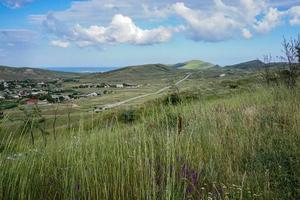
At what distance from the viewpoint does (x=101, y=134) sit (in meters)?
4.26

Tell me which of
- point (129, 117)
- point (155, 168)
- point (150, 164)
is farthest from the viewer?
point (129, 117)

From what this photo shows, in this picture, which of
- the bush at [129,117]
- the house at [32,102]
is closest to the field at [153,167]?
the house at [32,102]

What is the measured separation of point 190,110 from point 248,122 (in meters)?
1.31

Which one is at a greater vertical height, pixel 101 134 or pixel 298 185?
pixel 101 134

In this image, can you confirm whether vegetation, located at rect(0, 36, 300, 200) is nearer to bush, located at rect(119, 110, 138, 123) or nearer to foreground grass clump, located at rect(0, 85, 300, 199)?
foreground grass clump, located at rect(0, 85, 300, 199)

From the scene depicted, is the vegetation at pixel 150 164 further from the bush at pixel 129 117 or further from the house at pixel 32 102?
the bush at pixel 129 117

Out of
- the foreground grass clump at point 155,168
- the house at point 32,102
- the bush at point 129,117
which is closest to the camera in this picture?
the foreground grass clump at point 155,168

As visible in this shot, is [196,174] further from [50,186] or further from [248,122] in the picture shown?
[248,122]

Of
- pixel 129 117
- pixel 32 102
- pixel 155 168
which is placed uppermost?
pixel 32 102

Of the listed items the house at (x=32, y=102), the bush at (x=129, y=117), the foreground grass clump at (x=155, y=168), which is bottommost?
the bush at (x=129, y=117)

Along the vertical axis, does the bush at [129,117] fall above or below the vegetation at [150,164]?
below

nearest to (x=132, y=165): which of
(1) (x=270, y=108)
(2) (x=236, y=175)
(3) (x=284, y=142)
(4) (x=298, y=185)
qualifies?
(2) (x=236, y=175)

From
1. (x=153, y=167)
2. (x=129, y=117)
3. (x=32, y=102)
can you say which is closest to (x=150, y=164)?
(x=153, y=167)

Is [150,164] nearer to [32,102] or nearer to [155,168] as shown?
[155,168]
